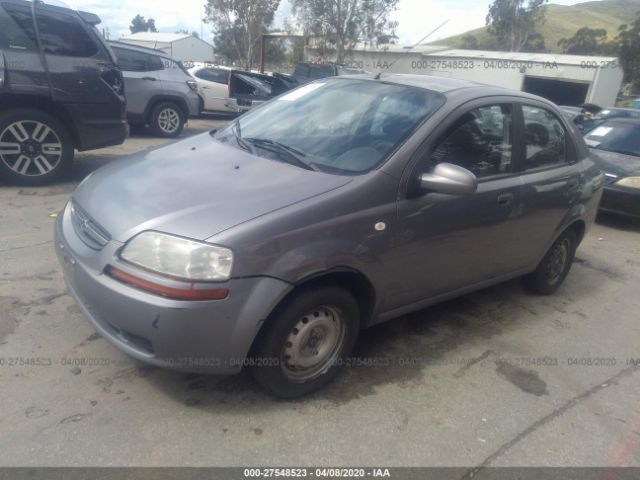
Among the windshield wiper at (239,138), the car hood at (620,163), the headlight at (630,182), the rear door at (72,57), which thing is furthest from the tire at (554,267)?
the rear door at (72,57)

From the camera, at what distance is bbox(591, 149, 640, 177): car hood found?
7.24m

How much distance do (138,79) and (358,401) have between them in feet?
27.3

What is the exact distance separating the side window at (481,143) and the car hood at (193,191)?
0.81 m

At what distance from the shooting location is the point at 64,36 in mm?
6012

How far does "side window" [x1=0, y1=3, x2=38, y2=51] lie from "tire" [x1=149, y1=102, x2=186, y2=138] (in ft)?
13.4

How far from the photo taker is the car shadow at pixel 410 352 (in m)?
2.82

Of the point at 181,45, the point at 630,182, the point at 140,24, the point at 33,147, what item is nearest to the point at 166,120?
the point at 33,147

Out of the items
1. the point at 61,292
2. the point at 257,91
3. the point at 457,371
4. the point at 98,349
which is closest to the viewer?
the point at 98,349

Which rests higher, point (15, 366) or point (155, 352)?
point (155, 352)

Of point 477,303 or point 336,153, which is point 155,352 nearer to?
point 336,153

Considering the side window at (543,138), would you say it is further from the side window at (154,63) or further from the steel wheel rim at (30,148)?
the side window at (154,63)

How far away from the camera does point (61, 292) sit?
146 inches

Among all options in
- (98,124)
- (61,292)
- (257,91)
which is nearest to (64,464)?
(61,292)

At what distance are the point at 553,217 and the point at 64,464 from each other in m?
3.63
